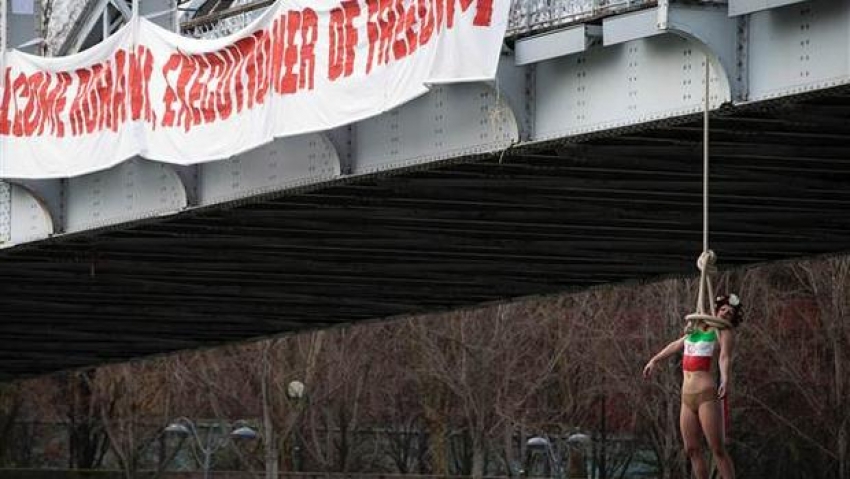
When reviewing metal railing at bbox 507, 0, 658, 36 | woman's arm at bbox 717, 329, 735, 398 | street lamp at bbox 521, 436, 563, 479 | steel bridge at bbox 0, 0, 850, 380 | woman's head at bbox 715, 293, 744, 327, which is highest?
metal railing at bbox 507, 0, 658, 36

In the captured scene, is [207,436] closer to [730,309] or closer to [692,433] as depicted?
[692,433]

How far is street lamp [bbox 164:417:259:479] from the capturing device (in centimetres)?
6634

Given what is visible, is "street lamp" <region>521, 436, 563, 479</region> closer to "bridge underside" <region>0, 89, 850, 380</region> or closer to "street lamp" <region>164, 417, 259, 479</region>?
"street lamp" <region>164, 417, 259, 479</region>

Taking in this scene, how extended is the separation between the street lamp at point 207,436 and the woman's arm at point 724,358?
49742 mm

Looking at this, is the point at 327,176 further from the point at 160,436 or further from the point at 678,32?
the point at 160,436

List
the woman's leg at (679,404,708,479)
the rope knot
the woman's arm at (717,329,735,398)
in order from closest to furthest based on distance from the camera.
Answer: the woman's arm at (717,329,735,398) < the rope knot < the woman's leg at (679,404,708,479)

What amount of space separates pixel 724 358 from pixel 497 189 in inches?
389

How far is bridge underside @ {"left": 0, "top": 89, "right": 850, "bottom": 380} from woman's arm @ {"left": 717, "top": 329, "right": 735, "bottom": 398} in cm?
283

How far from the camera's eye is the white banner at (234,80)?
20.2 metres

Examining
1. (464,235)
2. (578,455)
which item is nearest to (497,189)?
(464,235)

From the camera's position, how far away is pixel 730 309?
15.6m

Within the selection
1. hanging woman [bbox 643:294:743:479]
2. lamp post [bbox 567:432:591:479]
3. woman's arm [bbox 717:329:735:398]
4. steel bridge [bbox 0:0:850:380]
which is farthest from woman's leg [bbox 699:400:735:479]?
lamp post [bbox 567:432:591:479]

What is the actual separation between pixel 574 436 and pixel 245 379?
11.7 metres

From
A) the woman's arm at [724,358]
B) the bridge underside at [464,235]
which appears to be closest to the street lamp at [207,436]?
the bridge underside at [464,235]
